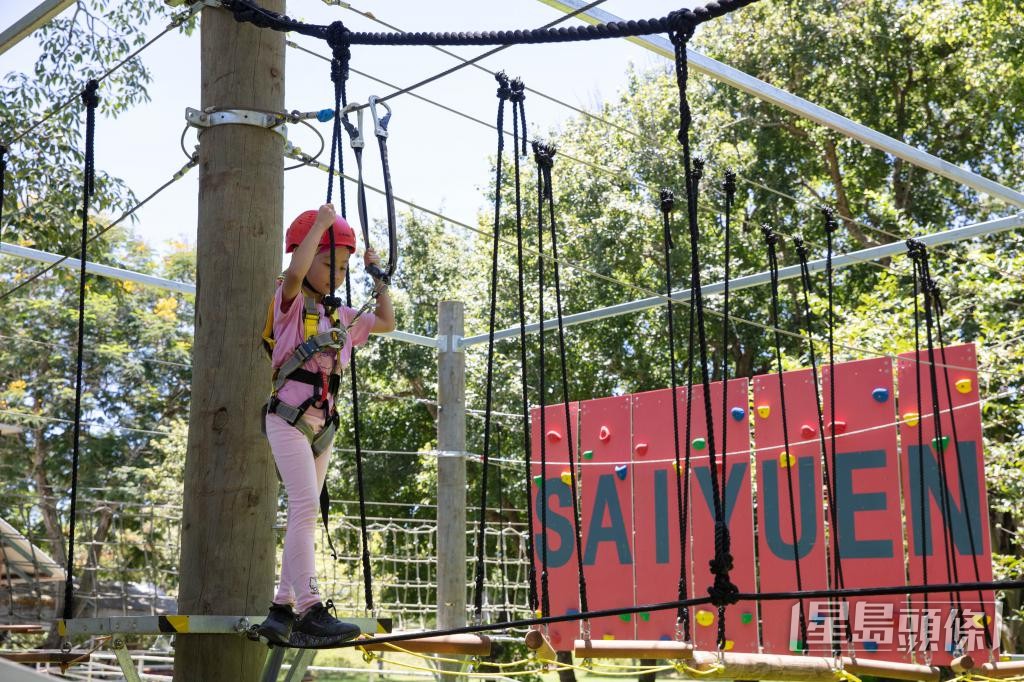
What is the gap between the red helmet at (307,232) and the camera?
2.15m

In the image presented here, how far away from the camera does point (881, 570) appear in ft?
14.4

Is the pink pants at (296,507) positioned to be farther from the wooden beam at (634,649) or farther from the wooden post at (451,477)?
the wooden post at (451,477)

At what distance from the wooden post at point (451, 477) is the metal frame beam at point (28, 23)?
2.68 metres

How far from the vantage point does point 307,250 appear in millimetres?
2049

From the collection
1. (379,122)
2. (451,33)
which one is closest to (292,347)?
(379,122)

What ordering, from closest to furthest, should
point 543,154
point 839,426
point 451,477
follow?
point 543,154
point 839,426
point 451,477

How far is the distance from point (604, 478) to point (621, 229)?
649 cm

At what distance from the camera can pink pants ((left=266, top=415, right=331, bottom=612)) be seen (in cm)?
199

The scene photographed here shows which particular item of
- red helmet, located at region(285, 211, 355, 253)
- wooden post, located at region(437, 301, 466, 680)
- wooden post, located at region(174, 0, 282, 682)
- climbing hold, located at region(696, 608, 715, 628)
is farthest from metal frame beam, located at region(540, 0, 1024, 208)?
wooden post, located at region(437, 301, 466, 680)

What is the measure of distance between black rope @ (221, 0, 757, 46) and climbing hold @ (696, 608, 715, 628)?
329 cm

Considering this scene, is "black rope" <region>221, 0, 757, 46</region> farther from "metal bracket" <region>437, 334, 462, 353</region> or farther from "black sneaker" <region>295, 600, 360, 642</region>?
"metal bracket" <region>437, 334, 462, 353</region>

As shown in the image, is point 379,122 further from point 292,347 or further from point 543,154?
point 543,154

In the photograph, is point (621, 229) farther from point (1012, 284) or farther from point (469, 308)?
point (1012, 284)

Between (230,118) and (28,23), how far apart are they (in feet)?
3.49
